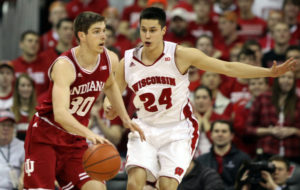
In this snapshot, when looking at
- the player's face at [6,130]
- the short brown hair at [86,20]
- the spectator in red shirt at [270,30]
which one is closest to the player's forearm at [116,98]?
the short brown hair at [86,20]

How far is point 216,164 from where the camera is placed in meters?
8.46

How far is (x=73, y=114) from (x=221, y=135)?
3.01m

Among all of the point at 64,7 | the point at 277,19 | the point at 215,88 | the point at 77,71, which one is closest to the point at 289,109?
the point at 215,88

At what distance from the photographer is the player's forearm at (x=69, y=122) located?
5352 millimetres

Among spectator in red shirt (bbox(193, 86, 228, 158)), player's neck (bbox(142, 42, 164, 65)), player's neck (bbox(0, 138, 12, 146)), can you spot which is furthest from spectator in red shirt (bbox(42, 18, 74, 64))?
player's neck (bbox(142, 42, 164, 65))

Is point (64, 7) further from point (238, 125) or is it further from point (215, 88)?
point (238, 125)

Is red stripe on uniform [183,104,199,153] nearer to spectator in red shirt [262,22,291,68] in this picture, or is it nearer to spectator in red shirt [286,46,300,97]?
spectator in red shirt [286,46,300,97]

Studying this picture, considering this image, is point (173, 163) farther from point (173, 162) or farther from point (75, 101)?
point (75, 101)

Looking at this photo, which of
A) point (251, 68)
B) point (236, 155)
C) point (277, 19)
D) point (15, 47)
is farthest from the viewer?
point (15, 47)

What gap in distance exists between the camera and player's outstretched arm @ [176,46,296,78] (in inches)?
238

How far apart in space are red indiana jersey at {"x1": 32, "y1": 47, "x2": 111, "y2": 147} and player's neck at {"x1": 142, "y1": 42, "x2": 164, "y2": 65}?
0.57 metres

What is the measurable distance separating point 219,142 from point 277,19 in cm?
328

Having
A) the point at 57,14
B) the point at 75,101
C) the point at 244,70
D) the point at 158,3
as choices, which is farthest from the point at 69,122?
the point at 57,14

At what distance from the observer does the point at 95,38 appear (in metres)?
5.82
